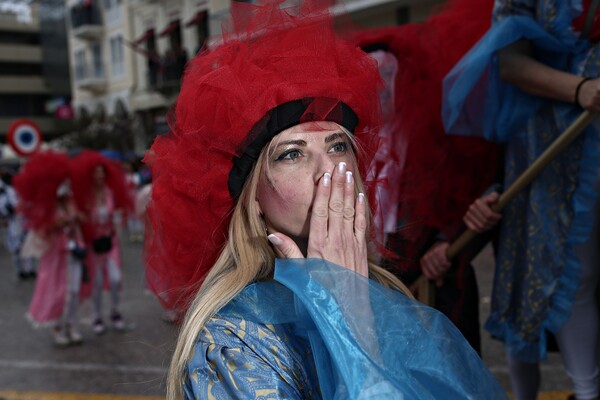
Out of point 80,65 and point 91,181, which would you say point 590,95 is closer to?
point 91,181

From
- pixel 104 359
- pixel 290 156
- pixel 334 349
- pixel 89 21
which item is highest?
pixel 89 21

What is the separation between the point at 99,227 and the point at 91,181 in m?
0.48

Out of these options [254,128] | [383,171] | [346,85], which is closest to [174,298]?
[254,128]

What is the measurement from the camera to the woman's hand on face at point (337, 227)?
132 centimetres

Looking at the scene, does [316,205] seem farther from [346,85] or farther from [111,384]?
[111,384]

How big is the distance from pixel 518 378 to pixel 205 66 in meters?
1.60

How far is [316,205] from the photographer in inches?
53.6

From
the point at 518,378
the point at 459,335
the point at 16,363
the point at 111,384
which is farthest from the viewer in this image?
the point at 16,363

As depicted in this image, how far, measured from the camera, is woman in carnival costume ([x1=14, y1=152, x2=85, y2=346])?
228 inches

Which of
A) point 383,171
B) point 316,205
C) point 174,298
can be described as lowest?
point 174,298

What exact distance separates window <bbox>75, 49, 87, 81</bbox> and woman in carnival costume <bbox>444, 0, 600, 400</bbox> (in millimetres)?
34383

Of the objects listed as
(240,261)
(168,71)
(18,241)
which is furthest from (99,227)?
(168,71)

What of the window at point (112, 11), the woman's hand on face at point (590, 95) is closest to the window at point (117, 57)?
the window at point (112, 11)

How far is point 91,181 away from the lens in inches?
240
